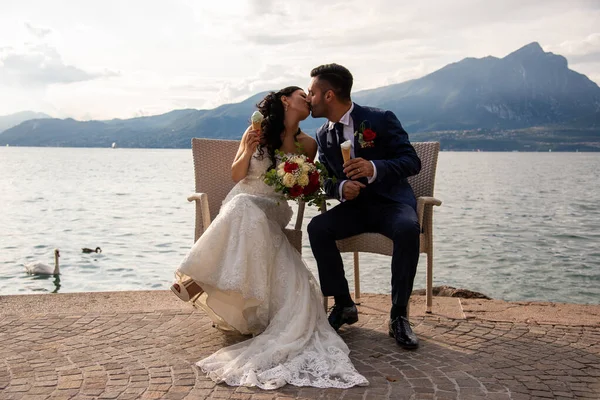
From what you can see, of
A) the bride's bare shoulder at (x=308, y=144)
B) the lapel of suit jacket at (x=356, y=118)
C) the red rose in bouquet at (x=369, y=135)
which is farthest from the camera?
the bride's bare shoulder at (x=308, y=144)

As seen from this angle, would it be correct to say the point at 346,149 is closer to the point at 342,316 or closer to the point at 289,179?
the point at 289,179

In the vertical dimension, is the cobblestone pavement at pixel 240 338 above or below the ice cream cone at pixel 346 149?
below

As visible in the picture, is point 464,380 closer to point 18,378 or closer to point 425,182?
point 425,182

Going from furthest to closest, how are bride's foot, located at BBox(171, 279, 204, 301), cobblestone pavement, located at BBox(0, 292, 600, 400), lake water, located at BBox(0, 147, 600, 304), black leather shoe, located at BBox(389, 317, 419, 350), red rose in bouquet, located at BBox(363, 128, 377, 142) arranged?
lake water, located at BBox(0, 147, 600, 304) → red rose in bouquet, located at BBox(363, 128, 377, 142) → bride's foot, located at BBox(171, 279, 204, 301) → black leather shoe, located at BBox(389, 317, 419, 350) → cobblestone pavement, located at BBox(0, 292, 600, 400)

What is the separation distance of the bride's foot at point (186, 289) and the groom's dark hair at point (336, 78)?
1678mm

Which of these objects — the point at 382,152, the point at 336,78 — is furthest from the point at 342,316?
the point at 336,78

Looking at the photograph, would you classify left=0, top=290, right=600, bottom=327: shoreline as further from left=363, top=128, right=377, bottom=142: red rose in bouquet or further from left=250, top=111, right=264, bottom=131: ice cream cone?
left=250, top=111, right=264, bottom=131: ice cream cone

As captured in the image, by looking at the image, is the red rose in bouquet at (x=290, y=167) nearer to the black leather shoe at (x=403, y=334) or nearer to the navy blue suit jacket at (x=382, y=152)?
the navy blue suit jacket at (x=382, y=152)

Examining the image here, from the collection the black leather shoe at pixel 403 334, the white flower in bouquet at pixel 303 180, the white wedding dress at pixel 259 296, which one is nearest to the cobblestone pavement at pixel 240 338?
the black leather shoe at pixel 403 334

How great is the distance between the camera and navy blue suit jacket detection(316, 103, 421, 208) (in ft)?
15.2

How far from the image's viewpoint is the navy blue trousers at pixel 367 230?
13.9 feet

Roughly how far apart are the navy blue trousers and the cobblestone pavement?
382mm

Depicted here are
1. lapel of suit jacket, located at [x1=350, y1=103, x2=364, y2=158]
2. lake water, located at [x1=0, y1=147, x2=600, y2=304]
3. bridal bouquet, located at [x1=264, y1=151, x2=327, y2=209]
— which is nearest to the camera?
bridal bouquet, located at [x1=264, y1=151, x2=327, y2=209]

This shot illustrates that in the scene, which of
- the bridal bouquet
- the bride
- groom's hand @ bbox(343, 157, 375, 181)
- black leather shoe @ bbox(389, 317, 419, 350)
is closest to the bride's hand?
the bride
